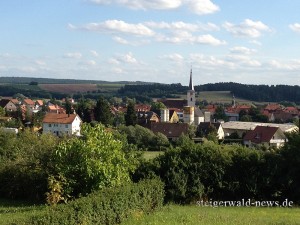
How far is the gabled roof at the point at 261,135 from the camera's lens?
69319 millimetres

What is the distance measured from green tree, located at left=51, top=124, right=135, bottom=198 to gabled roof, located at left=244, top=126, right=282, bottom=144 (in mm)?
50504

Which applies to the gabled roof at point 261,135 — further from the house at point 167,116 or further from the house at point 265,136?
the house at point 167,116

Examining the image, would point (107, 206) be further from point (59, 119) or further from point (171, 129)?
point (59, 119)

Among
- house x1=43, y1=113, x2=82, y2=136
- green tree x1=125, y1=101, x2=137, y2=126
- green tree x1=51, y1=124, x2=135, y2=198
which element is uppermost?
green tree x1=51, y1=124, x2=135, y2=198

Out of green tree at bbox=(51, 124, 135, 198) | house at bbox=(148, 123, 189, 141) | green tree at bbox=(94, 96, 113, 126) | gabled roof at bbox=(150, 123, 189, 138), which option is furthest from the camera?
green tree at bbox=(94, 96, 113, 126)

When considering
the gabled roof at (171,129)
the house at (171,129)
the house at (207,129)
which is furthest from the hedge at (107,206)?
the house at (207,129)

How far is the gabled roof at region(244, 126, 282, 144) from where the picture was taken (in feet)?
227

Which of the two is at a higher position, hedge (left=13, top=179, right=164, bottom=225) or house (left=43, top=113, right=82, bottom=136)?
hedge (left=13, top=179, right=164, bottom=225)

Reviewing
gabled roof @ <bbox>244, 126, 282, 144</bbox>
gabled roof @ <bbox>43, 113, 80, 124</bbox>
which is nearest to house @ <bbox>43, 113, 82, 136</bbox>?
gabled roof @ <bbox>43, 113, 80, 124</bbox>

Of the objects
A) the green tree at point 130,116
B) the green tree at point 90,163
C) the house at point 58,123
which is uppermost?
the green tree at point 90,163

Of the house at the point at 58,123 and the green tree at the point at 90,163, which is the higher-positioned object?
the green tree at the point at 90,163

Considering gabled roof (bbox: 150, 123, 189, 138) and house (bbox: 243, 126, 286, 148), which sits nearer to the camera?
house (bbox: 243, 126, 286, 148)

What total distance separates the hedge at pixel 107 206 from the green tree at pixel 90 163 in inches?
60.4

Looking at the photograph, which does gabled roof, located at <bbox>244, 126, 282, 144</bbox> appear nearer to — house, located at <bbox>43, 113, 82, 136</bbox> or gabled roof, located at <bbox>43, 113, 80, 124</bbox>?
house, located at <bbox>43, 113, 82, 136</bbox>
